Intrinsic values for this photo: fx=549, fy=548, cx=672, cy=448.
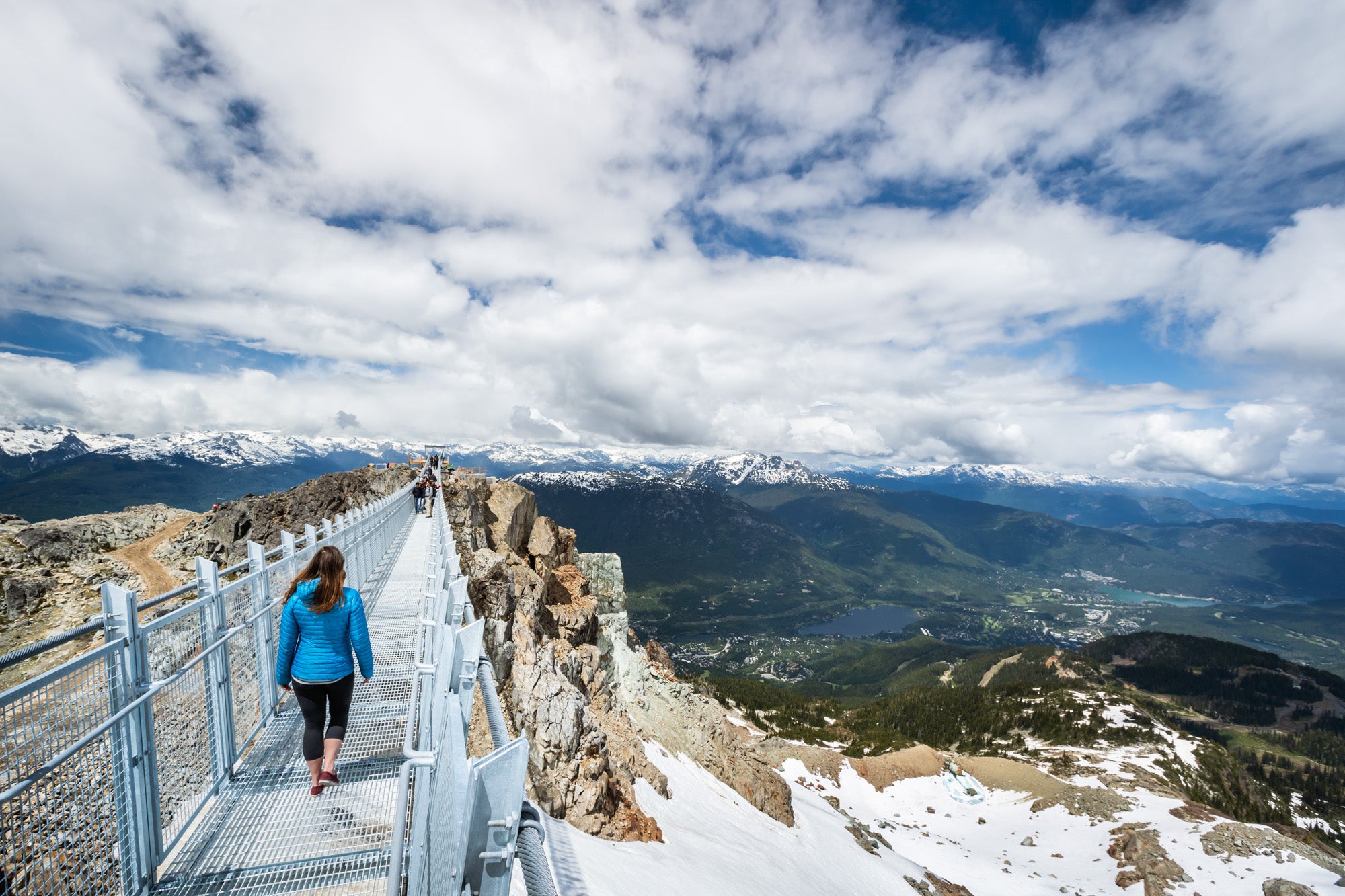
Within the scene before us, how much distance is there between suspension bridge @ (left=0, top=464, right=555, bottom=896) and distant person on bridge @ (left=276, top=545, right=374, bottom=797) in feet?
1.71

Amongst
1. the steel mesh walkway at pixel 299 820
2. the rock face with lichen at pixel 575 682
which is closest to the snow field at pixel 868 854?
the rock face with lichen at pixel 575 682

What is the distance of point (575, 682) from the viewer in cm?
2202

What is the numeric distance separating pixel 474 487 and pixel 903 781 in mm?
67632

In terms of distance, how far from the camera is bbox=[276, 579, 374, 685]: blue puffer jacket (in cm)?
548

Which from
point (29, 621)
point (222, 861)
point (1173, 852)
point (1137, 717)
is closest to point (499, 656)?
point (222, 861)

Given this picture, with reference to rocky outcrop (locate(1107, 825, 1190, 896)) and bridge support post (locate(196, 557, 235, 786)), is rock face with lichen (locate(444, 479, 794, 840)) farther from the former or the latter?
rocky outcrop (locate(1107, 825, 1190, 896))

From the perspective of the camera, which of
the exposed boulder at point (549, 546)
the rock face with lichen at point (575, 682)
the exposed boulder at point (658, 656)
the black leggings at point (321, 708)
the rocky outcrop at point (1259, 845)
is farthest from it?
the rocky outcrop at point (1259, 845)

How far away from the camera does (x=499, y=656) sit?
15.5 meters

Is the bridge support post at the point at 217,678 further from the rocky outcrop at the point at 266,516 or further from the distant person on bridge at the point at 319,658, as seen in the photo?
the rocky outcrop at the point at 266,516

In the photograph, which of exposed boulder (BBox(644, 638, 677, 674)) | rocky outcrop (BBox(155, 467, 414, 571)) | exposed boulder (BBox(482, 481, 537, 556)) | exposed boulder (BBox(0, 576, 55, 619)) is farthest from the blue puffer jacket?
exposed boulder (BBox(644, 638, 677, 674))

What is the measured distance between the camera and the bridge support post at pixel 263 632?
699 centimetres

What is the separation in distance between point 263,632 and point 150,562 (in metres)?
44.5

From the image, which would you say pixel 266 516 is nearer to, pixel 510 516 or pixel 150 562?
pixel 150 562

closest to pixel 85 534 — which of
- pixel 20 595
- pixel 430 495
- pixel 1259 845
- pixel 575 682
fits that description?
pixel 20 595
